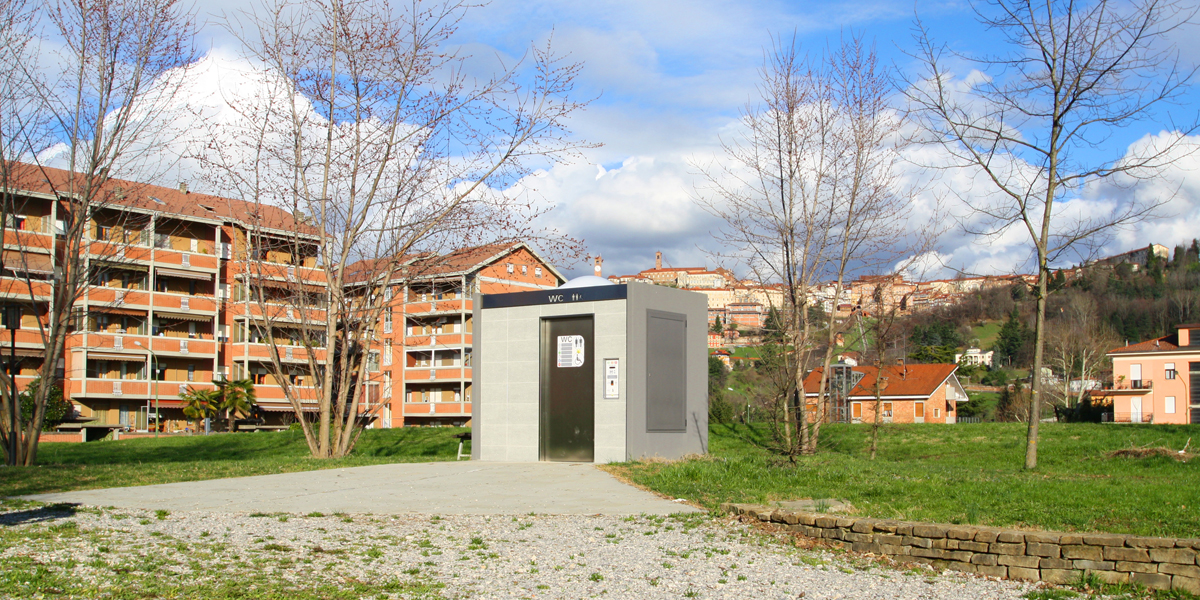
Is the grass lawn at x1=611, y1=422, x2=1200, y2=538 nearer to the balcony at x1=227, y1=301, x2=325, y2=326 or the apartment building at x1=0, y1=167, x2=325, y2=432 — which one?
the balcony at x1=227, y1=301, x2=325, y2=326

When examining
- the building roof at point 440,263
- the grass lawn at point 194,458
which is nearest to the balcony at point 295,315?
the building roof at point 440,263

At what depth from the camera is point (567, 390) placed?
15.1 m

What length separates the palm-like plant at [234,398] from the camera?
138 feet

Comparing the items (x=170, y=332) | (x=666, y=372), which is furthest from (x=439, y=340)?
(x=666, y=372)

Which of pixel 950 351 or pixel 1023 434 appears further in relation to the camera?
pixel 950 351

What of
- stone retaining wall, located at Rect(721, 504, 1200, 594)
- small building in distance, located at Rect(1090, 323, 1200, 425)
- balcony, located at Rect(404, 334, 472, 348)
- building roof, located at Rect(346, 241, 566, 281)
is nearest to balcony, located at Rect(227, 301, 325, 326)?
building roof, located at Rect(346, 241, 566, 281)

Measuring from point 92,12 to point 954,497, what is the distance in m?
14.8

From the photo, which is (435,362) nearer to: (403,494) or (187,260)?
(187,260)

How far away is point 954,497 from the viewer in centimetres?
843

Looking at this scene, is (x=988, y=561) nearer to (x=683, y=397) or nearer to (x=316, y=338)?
(x=683, y=397)

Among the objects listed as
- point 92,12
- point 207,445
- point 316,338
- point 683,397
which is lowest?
point 207,445

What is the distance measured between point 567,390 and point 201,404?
106 ft

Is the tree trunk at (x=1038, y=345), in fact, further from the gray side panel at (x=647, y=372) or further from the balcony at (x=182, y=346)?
the balcony at (x=182, y=346)

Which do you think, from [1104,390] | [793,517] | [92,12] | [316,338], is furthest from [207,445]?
[1104,390]
